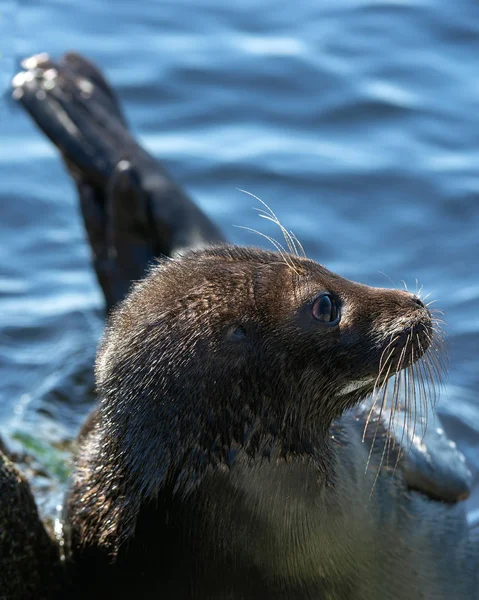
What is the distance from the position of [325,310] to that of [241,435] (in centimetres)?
51

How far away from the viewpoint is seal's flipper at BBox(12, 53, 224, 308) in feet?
21.2

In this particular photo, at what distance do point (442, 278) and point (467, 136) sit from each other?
1803mm

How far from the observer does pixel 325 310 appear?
4062mm

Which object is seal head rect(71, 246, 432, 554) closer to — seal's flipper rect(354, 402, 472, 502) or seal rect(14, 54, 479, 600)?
seal rect(14, 54, 479, 600)

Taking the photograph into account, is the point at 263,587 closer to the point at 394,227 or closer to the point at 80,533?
the point at 80,533

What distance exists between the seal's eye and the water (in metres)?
2.32

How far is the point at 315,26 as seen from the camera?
415 inches

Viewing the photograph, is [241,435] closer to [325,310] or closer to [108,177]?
[325,310]

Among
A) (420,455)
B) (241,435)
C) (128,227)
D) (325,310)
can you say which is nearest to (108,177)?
(128,227)

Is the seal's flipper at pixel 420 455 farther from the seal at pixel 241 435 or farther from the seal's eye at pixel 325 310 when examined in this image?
the seal's eye at pixel 325 310

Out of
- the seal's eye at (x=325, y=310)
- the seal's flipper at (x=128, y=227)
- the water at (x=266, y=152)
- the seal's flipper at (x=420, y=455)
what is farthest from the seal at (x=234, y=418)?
the seal's flipper at (x=128, y=227)

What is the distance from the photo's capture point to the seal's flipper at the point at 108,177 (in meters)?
6.46

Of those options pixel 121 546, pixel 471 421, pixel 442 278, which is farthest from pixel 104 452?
pixel 442 278

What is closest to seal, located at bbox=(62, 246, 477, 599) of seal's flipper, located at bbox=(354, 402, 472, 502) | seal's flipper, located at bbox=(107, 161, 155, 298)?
seal's flipper, located at bbox=(354, 402, 472, 502)
